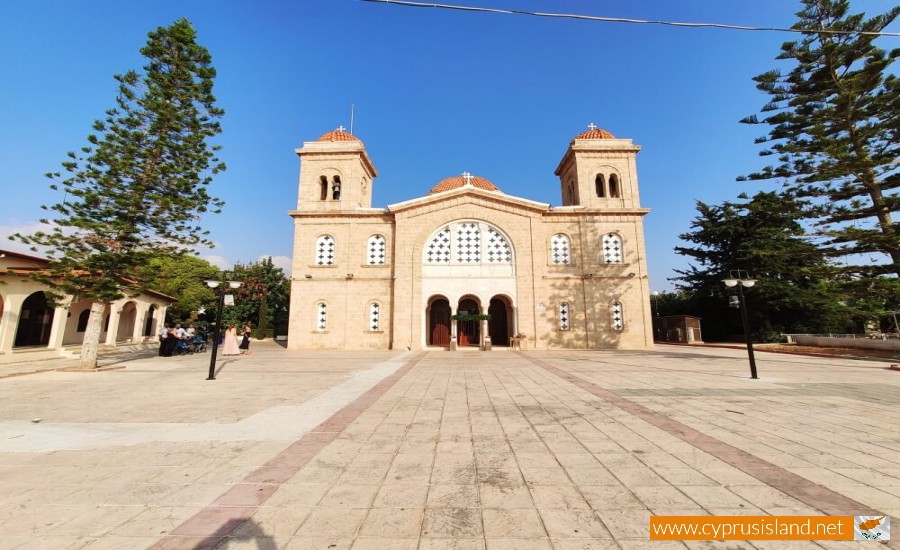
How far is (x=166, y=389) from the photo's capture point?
824cm

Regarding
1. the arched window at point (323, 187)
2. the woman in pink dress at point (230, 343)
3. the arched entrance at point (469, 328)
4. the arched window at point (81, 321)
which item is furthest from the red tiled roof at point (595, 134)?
the arched window at point (81, 321)

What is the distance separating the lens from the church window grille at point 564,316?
21188mm

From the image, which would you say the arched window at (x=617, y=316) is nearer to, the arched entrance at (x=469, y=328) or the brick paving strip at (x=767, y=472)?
the arched entrance at (x=469, y=328)

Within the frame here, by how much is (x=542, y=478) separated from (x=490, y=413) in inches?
100

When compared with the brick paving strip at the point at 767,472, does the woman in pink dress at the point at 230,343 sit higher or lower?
higher

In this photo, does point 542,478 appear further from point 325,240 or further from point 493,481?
point 325,240

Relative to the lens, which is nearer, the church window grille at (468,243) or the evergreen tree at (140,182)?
the evergreen tree at (140,182)

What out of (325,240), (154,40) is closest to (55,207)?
(154,40)

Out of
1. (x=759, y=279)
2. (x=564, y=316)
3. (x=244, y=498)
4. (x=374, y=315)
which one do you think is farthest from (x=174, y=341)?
(x=759, y=279)

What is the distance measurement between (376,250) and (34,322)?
17.2 meters

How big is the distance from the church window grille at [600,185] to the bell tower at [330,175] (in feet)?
52.9

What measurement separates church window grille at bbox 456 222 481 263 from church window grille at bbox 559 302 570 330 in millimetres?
5867

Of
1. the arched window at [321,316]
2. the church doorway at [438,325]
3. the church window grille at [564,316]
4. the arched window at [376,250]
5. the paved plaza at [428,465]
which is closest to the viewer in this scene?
the paved plaza at [428,465]

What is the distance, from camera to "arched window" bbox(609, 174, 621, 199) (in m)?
23.2
